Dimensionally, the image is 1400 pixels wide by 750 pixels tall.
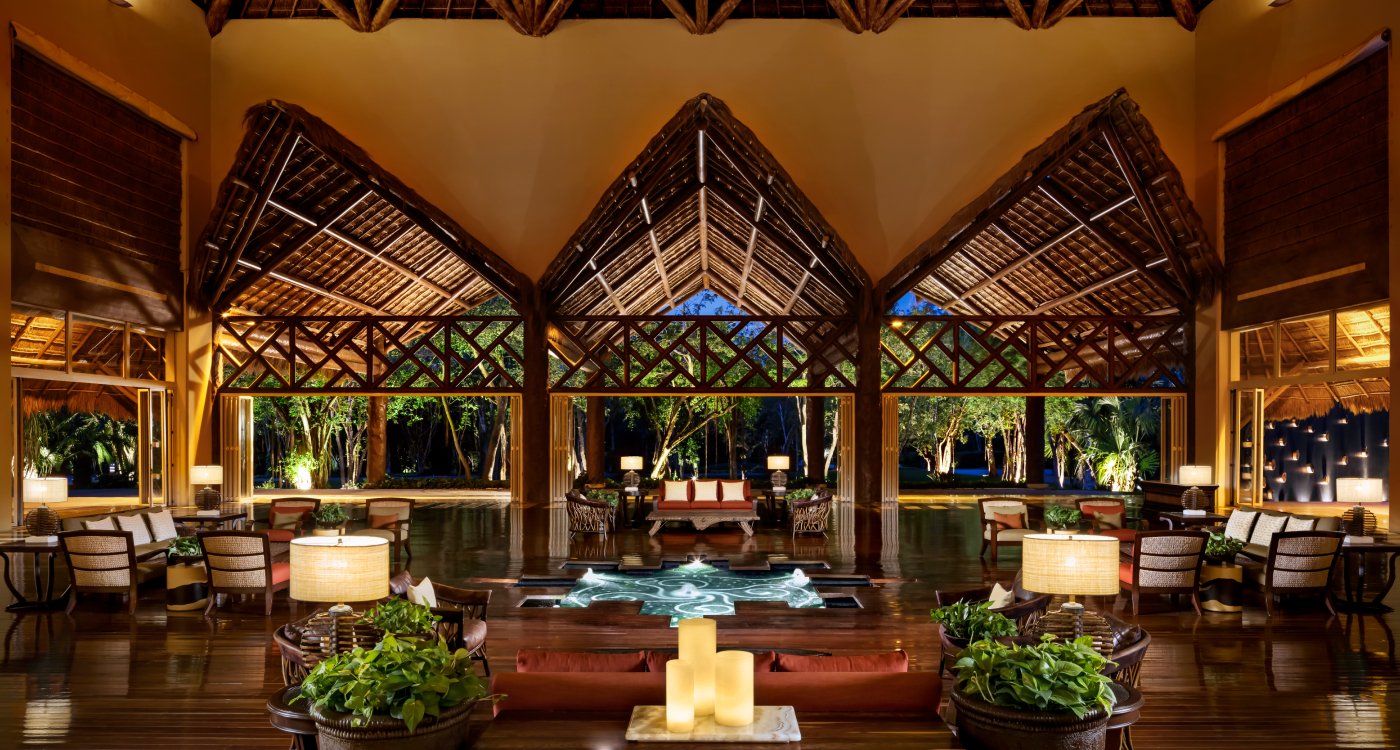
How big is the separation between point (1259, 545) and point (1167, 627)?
9.25 feet

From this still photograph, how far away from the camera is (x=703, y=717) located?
10.1 feet

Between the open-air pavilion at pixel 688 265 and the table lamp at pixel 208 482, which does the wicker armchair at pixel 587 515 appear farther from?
the table lamp at pixel 208 482

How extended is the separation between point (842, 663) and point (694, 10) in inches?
528

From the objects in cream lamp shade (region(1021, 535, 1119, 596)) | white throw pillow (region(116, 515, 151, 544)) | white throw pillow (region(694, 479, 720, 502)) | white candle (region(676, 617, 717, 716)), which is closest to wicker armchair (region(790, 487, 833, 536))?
white throw pillow (region(694, 479, 720, 502))

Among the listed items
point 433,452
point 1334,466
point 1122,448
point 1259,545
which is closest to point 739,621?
point 1259,545

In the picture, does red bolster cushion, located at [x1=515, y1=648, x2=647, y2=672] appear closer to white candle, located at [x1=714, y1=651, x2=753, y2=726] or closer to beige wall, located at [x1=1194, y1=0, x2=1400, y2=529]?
white candle, located at [x1=714, y1=651, x2=753, y2=726]

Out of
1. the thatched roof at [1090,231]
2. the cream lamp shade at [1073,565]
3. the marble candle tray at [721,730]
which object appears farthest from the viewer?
the thatched roof at [1090,231]

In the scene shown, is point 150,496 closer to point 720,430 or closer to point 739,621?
point 739,621

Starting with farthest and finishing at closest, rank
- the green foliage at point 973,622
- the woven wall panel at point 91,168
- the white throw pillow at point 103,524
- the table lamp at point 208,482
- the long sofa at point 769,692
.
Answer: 1. the table lamp at point 208,482
2. the woven wall panel at point 91,168
3. the white throw pillow at point 103,524
4. the green foliage at point 973,622
5. the long sofa at point 769,692

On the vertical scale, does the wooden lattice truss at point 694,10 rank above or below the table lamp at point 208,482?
above

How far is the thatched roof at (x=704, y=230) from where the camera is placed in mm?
13859

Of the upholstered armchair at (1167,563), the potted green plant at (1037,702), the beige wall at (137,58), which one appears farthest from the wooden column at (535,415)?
the potted green plant at (1037,702)

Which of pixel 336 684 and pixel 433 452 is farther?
pixel 433 452

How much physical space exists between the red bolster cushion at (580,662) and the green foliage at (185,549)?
590 cm
